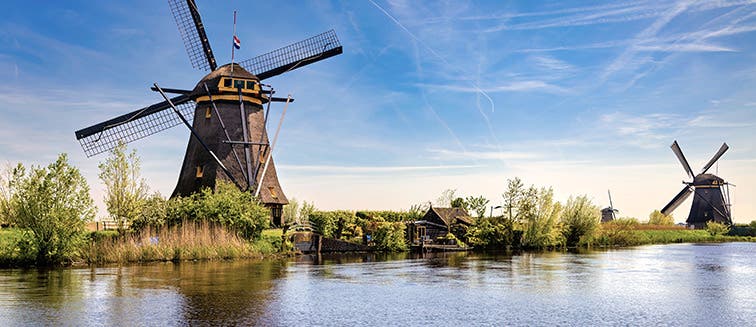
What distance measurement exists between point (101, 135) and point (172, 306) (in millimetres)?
28610

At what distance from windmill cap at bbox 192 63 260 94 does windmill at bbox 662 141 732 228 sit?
213 ft

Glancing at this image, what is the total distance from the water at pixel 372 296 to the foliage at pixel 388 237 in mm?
15976

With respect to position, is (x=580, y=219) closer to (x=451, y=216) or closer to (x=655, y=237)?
(x=451, y=216)

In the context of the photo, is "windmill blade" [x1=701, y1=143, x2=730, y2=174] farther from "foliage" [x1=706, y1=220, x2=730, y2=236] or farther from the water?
the water

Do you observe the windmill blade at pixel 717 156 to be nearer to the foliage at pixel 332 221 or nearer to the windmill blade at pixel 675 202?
the windmill blade at pixel 675 202

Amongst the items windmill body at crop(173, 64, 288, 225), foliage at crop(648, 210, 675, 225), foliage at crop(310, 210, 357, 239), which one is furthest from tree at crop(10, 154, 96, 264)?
foliage at crop(648, 210, 675, 225)

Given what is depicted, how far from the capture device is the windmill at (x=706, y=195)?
80.9 m

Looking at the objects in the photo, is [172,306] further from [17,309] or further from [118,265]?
[118,265]

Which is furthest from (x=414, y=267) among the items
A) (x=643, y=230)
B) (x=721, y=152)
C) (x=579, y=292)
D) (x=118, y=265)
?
(x=721, y=152)

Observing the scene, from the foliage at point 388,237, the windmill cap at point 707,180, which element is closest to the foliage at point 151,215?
the foliage at point 388,237

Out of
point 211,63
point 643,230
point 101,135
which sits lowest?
point 643,230

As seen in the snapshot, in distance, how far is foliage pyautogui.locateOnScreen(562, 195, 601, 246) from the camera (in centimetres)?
5197

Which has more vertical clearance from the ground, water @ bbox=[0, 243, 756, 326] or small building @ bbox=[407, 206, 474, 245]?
A: small building @ bbox=[407, 206, 474, 245]

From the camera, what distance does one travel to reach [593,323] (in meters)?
13.4
